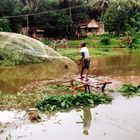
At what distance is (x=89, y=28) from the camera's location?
5091cm

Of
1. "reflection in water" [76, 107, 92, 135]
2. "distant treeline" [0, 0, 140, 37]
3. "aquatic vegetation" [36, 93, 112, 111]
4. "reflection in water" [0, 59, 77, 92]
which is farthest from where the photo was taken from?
"distant treeline" [0, 0, 140, 37]

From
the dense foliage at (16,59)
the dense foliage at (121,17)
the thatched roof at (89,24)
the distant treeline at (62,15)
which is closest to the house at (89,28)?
the thatched roof at (89,24)

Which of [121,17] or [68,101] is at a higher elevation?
[121,17]

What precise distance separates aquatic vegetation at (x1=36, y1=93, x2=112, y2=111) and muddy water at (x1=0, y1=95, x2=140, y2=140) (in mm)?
465

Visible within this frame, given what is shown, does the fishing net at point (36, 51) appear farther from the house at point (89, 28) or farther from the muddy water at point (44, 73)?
the house at point (89, 28)

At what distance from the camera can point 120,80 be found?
16.4 metres

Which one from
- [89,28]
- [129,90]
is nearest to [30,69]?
[129,90]

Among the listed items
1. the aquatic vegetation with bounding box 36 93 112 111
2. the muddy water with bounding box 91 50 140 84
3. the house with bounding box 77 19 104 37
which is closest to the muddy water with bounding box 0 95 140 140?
the aquatic vegetation with bounding box 36 93 112 111

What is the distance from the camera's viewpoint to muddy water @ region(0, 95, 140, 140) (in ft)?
28.6

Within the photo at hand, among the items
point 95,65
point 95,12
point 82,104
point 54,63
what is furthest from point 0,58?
point 95,12

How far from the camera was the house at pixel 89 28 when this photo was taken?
49438mm

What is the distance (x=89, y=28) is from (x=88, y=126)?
42057mm

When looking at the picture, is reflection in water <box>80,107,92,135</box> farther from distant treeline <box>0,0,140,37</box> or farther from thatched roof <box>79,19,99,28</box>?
thatched roof <box>79,19,99,28</box>

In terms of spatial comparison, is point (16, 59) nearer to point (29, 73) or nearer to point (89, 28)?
point (29, 73)
